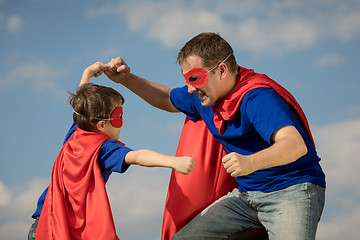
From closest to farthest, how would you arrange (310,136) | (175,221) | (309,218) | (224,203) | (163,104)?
(309,218), (310,136), (224,203), (175,221), (163,104)

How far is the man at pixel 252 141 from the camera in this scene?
3.40 metres

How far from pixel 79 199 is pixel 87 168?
25 cm

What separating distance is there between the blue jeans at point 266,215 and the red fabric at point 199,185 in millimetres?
154

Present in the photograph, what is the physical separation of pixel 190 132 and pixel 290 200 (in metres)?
1.22

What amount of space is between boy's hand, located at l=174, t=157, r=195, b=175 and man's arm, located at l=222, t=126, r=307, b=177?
0.97ft

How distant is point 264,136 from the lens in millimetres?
3305

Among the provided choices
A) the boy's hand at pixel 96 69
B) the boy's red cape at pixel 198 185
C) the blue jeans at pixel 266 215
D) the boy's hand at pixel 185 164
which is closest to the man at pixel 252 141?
the blue jeans at pixel 266 215

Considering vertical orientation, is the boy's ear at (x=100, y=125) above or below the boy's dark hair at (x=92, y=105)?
below

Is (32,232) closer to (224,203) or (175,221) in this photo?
(175,221)

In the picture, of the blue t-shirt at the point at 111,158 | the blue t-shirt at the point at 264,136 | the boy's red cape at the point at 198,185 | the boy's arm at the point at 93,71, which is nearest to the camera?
the blue t-shirt at the point at 264,136

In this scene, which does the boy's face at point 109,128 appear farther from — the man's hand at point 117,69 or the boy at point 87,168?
the man's hand at point 117,69

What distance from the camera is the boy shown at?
3764mm

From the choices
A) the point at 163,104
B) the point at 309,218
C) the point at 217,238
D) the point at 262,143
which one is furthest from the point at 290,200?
the point at 163,104

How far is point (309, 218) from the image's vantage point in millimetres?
3494
